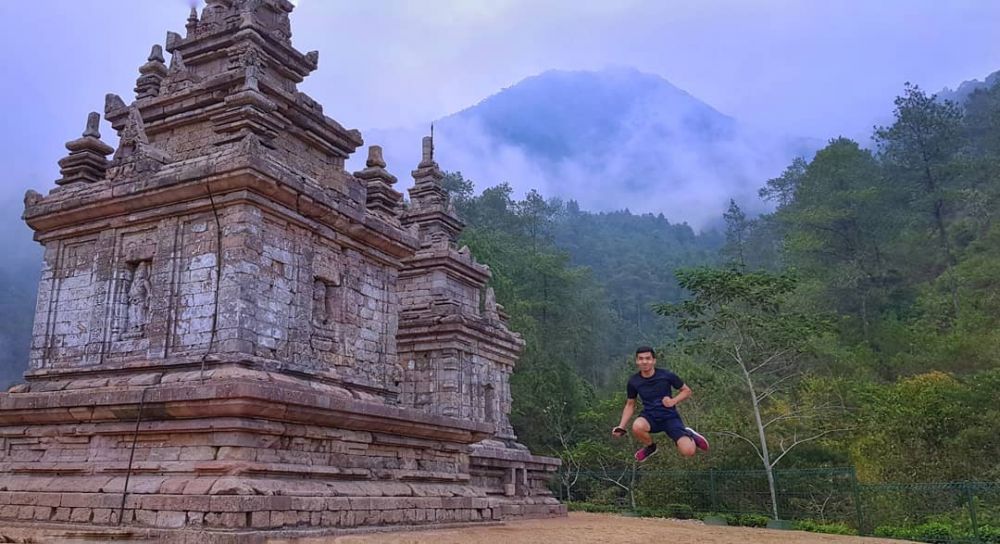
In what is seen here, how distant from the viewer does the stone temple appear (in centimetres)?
821

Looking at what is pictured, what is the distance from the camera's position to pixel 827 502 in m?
19.2

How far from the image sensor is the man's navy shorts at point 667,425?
7.61 metres

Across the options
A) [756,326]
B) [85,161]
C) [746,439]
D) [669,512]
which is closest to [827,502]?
[746,439]

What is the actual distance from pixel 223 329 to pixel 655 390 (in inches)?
209

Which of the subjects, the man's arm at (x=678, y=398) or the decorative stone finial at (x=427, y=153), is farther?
the decorative stone finial at (x=427, y=153)

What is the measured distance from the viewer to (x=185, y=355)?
30.2ft

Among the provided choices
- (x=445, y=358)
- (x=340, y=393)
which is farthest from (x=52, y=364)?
(x=445, y=358)

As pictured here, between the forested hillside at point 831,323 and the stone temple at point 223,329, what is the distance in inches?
520

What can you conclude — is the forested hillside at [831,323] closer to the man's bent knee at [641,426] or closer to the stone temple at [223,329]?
the stone temple at [223,329]

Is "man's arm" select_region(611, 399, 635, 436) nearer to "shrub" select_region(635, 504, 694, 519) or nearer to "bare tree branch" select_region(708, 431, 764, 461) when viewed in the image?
"bare tree branch" select_region(708, 431, 764, 461)

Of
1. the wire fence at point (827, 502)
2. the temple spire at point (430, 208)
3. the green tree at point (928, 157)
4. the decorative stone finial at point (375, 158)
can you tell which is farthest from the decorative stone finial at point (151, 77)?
the green tree at point (928, 157)

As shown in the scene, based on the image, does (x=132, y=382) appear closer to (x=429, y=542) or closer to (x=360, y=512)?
(x=360, y=512)

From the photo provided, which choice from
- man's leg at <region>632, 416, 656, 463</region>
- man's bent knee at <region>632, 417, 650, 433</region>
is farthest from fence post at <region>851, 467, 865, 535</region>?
man's bent knee at <region>632, 417, 650, 433</region>

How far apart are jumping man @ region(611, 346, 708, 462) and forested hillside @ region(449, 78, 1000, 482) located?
1357cm
